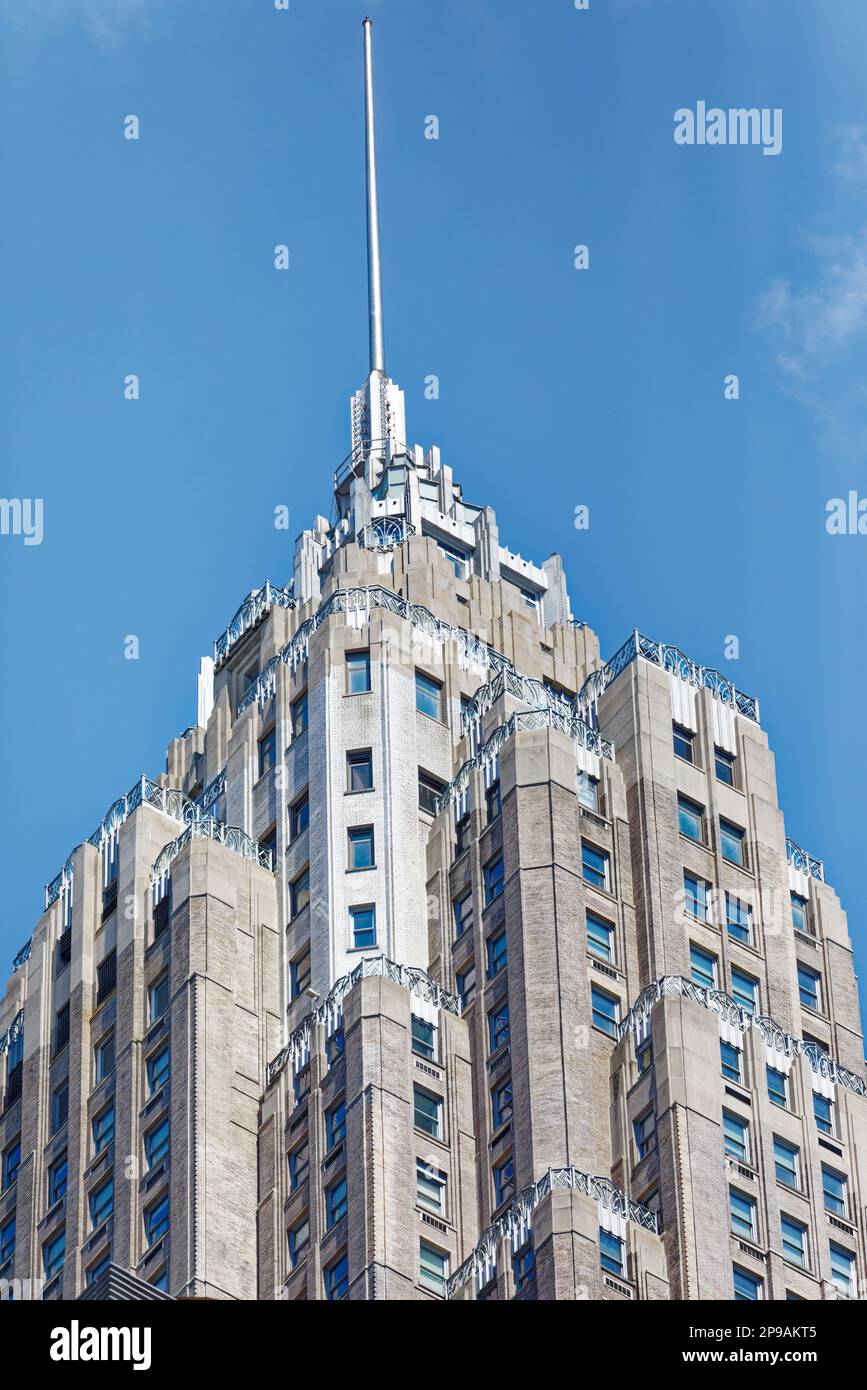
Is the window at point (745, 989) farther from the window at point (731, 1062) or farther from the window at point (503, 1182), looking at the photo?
the window at point (503, 1182)

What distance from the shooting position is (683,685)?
9719cm

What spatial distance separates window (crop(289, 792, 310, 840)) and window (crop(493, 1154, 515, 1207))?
15203 millimetres

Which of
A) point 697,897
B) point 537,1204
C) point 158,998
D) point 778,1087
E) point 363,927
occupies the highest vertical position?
point 697,897

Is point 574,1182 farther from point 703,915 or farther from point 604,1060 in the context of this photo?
point 703,915

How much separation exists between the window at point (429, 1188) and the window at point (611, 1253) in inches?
240

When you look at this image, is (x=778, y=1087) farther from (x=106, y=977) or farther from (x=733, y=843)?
(x=106, y=977)

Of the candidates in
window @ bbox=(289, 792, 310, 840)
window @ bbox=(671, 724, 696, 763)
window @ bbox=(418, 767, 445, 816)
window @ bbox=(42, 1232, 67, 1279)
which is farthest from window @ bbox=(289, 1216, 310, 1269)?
window @ bbox=(671, 724, 696, 763)

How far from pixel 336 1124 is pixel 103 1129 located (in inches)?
394

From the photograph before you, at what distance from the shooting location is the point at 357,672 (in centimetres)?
9788

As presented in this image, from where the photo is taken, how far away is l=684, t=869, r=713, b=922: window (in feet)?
300

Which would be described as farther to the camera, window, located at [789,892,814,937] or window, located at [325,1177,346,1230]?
window, located at [789,892,814,937]

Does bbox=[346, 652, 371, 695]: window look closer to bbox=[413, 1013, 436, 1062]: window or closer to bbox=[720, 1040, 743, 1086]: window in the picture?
bbox=[413, 1013, 436, 1062]: window

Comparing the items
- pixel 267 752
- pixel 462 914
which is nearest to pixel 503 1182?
pixel 462 914
